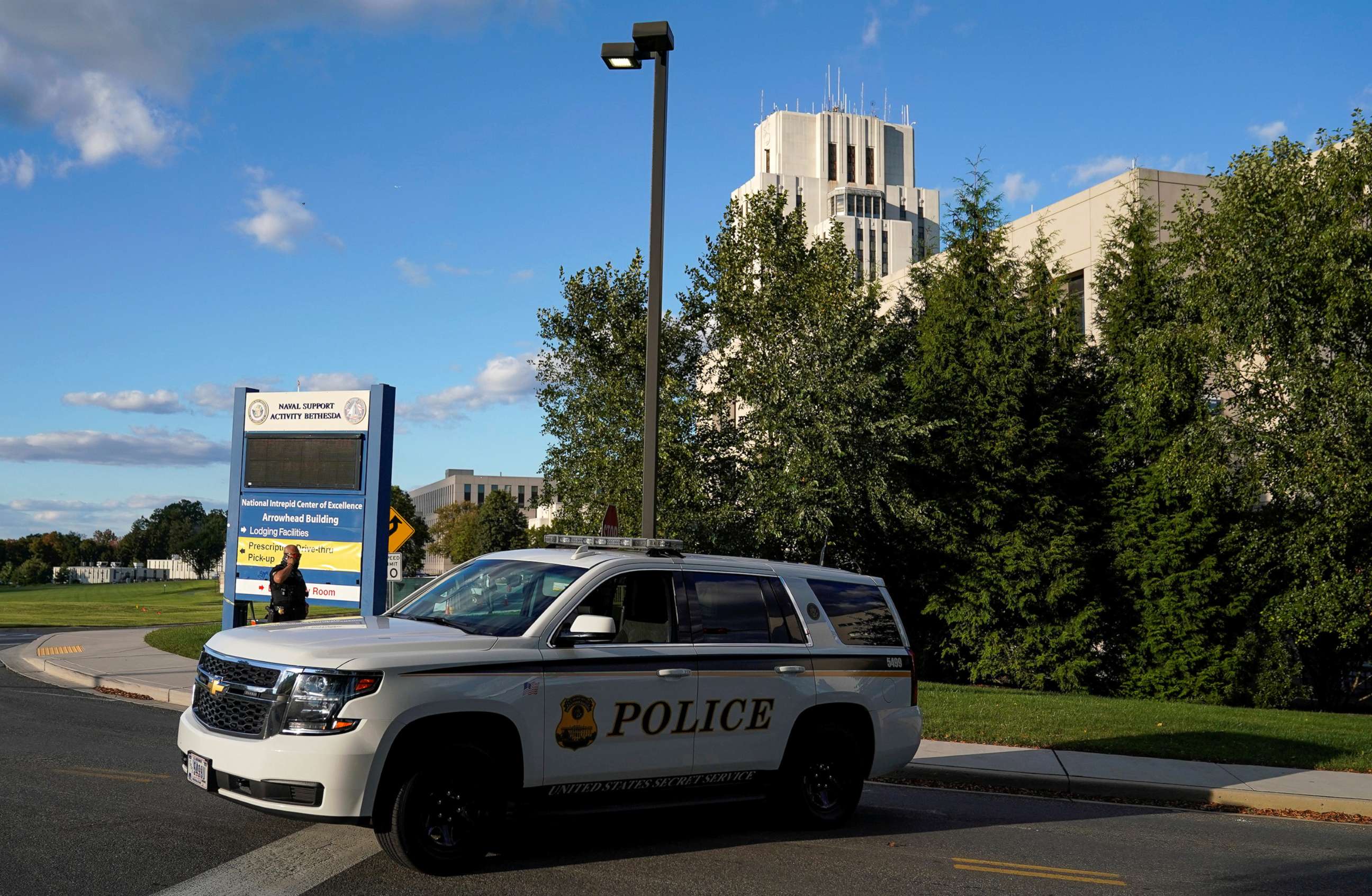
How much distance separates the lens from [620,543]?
323 inches

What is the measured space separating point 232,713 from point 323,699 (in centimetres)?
72

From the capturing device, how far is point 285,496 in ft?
69.1

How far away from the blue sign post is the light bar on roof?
477 inches

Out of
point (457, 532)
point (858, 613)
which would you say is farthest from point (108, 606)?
point (457, 532)

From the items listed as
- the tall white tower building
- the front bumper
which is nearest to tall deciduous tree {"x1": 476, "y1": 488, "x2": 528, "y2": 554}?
the tall white tower building

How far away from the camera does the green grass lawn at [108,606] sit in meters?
37.8

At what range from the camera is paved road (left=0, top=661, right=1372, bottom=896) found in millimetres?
6469

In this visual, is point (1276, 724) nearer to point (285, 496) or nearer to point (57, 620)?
point (285, 496)

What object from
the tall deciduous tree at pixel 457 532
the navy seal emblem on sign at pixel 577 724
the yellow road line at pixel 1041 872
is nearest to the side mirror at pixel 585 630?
the navy seal emblem on sign at pixel 577 724

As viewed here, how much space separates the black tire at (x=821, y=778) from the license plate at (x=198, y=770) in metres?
3.91

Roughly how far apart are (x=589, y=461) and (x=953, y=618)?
29.7ft

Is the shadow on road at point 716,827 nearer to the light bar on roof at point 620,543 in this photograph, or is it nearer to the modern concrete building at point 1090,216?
the light bar on roof at point 620,543

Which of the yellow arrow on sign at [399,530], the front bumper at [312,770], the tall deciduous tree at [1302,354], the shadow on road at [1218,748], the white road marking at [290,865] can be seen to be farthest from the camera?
the tall deciduous tree at [1302,354]

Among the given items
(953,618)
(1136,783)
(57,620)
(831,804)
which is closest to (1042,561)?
(953,618)
